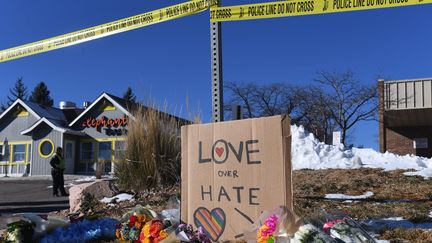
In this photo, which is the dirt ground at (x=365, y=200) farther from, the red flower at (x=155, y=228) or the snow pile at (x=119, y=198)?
the red flower at (x=155, y=228)

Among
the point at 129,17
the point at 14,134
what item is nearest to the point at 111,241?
the point at 129,17

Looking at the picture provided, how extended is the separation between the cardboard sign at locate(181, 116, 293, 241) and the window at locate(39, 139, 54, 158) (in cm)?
2880

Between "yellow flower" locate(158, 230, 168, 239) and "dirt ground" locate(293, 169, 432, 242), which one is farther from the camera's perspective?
"dirt ground" locate(293, 169, 432, 242)

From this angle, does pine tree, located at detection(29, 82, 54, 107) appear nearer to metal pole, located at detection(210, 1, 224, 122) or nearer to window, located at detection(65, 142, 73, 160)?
window, located at detection(65, 142, 73, 160)

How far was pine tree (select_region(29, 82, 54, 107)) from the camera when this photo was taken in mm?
74812

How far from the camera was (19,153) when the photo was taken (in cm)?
3275

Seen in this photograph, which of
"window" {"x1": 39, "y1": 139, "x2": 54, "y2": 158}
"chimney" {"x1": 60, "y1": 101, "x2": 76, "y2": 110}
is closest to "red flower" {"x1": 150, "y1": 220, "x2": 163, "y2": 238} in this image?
"window" {"x1": 39, "y1": 139, "x2": 54, "y2": 158}

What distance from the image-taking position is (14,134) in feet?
110

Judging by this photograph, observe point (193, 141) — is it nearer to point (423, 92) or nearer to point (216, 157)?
point (216, 157)

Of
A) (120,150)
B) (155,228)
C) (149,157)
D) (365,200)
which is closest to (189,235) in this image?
(155,228)

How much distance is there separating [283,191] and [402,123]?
24.1 metres

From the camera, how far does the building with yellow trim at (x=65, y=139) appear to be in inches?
1225

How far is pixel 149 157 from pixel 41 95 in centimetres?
Answer: 7266

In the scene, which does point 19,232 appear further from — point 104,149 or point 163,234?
point 104,149
